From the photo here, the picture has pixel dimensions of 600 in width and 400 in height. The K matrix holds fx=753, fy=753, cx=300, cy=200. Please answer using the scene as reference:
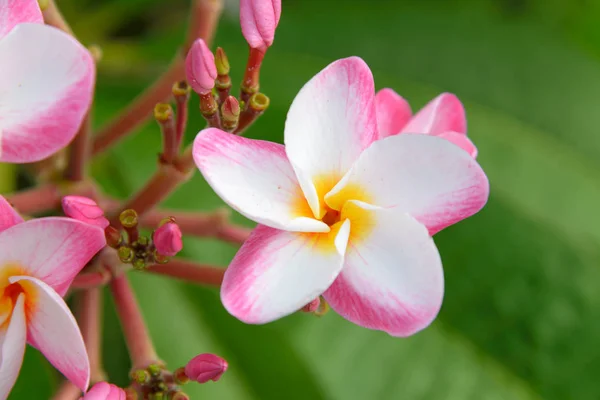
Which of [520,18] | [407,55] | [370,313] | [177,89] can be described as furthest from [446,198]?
[520,18]

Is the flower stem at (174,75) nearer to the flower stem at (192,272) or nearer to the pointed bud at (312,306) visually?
the flower stem at (192,272)

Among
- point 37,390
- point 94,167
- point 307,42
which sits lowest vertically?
point 37,390

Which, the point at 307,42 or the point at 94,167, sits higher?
the point at 307,42

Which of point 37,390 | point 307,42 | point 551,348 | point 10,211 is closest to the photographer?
point 10,211

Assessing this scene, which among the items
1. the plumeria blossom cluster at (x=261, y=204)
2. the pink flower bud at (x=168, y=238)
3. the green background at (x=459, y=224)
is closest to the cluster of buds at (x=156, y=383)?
the plumeria blossom cluster at (x=261, y=204)

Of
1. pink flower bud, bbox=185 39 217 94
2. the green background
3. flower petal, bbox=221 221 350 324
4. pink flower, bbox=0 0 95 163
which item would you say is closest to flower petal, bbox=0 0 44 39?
pink flower, bbox=0 0 95 163

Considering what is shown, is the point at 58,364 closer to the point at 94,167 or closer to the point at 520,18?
the point at 94,167

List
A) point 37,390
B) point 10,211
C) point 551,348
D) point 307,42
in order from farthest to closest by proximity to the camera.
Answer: point 307,42 → point 551,348 → point 37,390 → point 10,211

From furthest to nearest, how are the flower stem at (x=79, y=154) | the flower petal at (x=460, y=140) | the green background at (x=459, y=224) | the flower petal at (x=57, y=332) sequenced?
the green background at (x=459, y=224) < the flower stem at (x=79, y=154) < the flower petal at (x=460, y=140) < the flower petal at (x=57, y=332)
